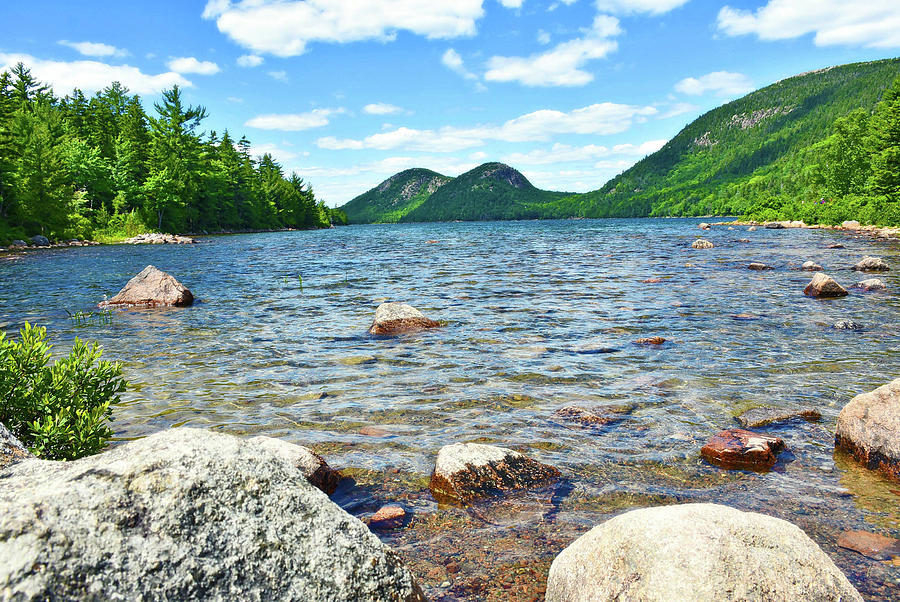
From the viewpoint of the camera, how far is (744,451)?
19.3 ft

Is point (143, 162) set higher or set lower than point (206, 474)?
higher

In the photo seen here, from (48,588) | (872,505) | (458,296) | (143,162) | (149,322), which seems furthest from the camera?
(143,162)

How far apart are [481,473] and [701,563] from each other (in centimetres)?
269

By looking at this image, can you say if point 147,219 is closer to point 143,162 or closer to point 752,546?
point 143,162

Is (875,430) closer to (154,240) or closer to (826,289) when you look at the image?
(826,289)

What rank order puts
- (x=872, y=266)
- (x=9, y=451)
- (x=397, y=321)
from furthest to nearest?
(x=872, y=266)
(x=397, y=321)
(x=9, y=451)

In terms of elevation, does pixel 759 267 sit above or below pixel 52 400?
below

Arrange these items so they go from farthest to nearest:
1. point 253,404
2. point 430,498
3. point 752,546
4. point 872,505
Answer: point 253,404
point 430,498
point 872,505
point 752,546

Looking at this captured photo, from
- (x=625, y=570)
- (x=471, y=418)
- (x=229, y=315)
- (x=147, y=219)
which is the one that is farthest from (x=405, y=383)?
(x=147, y=219)

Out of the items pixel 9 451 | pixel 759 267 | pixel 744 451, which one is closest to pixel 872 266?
pixel 759 267

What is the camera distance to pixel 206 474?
100 inches

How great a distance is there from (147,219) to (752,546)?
80.1 m

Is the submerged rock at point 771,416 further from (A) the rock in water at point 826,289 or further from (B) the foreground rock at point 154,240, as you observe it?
(B) the foreground rock at point 154,240

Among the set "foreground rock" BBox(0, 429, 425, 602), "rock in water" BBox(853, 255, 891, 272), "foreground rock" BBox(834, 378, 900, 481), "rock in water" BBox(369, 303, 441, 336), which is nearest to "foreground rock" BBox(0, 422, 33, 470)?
"foreground rock" BBox(0, 429, 425, 602)
